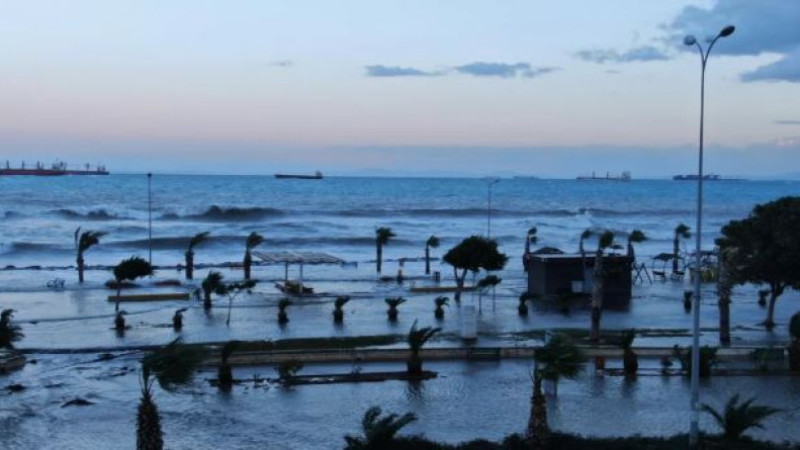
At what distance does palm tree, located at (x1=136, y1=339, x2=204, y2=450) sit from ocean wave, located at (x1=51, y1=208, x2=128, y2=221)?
89.4 meters

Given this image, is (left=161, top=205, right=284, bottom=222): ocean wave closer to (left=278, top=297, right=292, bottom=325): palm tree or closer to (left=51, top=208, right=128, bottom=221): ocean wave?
(left=51, top=208, right=128, bottom=221): ocean wave

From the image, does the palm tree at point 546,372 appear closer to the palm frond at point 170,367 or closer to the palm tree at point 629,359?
the palm frond at point 170,367

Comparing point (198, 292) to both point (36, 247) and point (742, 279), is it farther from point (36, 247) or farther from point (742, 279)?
point (36, 247)

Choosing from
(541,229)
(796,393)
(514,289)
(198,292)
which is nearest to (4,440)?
(796,393)

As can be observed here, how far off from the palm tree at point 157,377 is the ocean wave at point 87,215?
→ 293 feet

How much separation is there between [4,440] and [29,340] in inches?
496

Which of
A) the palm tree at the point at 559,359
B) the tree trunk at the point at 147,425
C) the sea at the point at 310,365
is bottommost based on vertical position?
the sea at the point at 310,365

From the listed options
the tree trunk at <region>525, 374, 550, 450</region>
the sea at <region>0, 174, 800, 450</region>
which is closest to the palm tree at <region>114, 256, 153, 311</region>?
the sea at <region>0, 174, 800, 450</region>

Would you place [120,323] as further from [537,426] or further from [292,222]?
[292,222]

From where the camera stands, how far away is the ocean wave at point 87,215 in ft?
326

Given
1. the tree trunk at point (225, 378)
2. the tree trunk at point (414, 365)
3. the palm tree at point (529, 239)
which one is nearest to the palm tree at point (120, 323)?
the tree trunk at point (225, 378)

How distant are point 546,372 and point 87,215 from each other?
92308 mm

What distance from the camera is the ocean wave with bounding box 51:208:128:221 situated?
9931 centimetres

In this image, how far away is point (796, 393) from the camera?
72.2 ft
